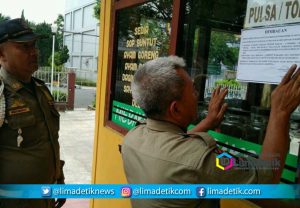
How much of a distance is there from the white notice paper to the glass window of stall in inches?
1.5

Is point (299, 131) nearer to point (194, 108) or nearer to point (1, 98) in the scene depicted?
point (194, 108)

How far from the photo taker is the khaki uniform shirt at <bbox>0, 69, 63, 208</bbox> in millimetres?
2088

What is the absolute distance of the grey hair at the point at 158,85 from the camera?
4.25 ft

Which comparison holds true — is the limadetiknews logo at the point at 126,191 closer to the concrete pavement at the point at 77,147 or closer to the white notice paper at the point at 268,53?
the white notice paper at the point at 268,53

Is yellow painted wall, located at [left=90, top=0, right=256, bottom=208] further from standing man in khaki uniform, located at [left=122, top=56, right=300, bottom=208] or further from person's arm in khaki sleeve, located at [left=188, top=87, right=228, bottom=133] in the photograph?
standing man in khaki uniform, located at [left=122, top=56, right=300, bottom=208]

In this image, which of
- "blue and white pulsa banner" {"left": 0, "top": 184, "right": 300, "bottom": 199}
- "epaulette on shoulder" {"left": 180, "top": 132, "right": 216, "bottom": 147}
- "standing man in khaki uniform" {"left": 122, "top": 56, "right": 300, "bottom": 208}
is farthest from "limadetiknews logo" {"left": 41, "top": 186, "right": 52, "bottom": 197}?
"epaulette on shoulder" {"left": 180, "top": 132, "right": 216, "bottom": 147}

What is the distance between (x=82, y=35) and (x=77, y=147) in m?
30.7

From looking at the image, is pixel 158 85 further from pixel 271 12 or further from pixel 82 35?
pixel 82 35

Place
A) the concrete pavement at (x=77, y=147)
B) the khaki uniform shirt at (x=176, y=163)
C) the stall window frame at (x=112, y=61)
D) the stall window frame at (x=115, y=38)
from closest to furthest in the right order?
the khaki uniform shirt at (x=176, y=163)
the stall window frame at (x=115, y=38)
the stall window frame at (x=112, y=61)
the concrete pavement at (x=77, y=147)

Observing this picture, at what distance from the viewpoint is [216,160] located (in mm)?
1177

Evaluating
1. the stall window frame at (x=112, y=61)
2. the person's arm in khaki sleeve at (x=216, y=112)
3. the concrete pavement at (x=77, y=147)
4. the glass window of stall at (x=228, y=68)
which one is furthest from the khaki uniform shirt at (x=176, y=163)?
the concrete pavement at (x=77, y=147)

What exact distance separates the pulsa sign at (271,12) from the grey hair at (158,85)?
0.59 meters

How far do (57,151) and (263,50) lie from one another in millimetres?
1559

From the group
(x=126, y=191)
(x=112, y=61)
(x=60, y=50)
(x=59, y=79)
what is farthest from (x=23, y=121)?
(x=60, y=50)
